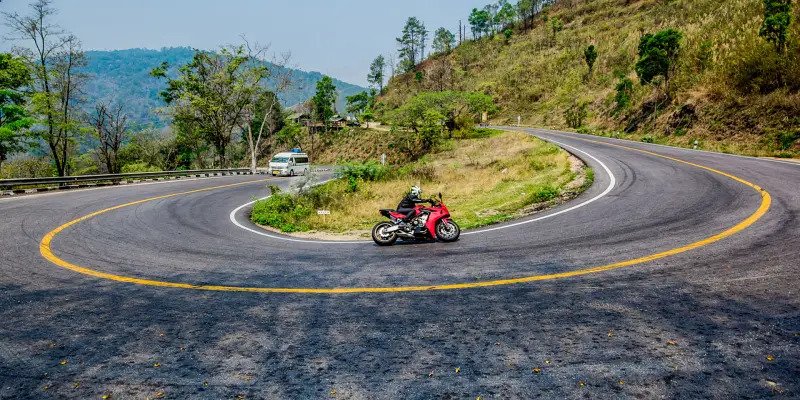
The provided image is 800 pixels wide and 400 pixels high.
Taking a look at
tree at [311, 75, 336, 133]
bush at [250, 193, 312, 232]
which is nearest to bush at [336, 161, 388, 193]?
bush at [250, 193, 312, 232]

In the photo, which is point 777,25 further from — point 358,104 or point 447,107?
point 358,104

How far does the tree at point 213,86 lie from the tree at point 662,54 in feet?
128

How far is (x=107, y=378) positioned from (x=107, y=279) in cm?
399

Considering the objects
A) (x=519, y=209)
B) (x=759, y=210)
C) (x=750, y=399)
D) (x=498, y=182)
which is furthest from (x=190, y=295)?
(x=498, y=182)

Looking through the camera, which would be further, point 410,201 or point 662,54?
point 662,54

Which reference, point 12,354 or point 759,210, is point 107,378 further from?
point 759,210

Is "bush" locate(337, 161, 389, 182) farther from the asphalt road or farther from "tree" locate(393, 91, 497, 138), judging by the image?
"tree" locate(393, 91, 497, 138)

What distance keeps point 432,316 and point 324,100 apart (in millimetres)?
83879

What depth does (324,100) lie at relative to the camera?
8388cm

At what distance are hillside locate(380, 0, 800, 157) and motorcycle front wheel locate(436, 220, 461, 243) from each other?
1973 centimetres

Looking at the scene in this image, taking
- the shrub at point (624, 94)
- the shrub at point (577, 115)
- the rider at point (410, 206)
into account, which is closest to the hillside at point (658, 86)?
the shrub at point (624, 94)

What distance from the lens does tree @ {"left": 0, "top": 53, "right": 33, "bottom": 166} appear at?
1083 inches

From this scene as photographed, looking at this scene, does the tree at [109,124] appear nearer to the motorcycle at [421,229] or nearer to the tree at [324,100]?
the tree at [324,100]

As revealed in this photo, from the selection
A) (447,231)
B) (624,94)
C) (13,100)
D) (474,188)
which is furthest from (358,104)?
(447,231)
